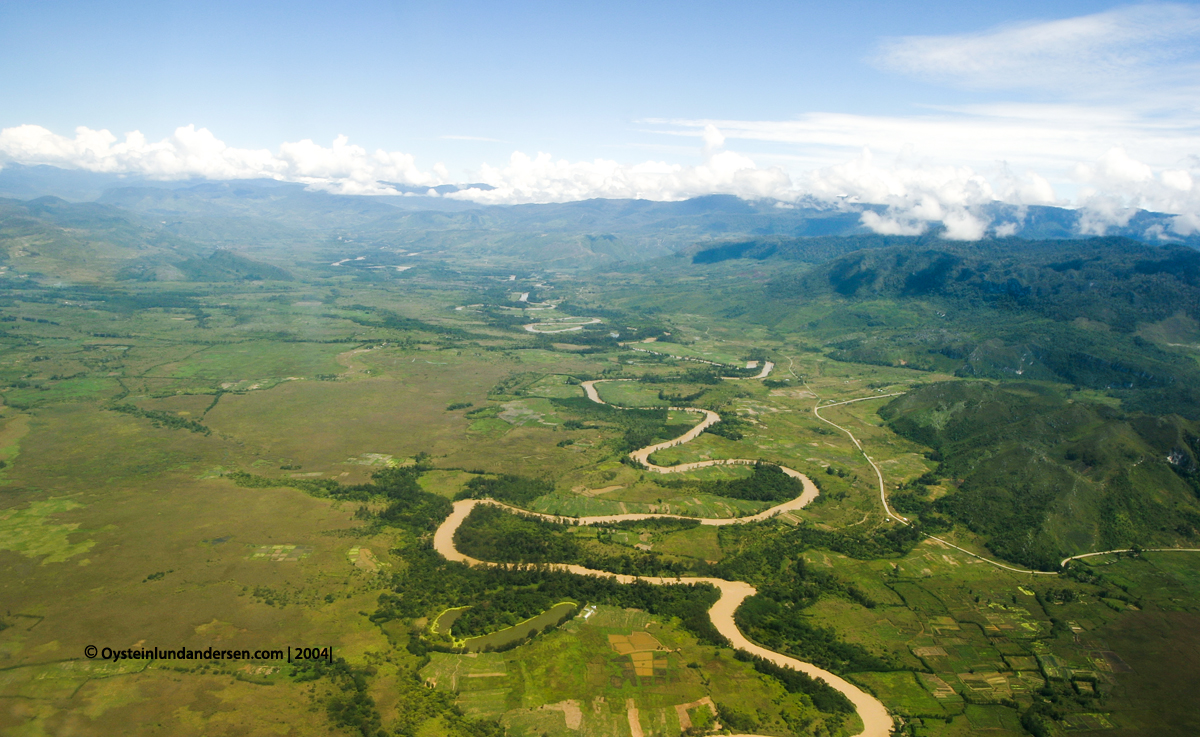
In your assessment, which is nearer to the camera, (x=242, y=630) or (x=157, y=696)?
(x=157, y=696)

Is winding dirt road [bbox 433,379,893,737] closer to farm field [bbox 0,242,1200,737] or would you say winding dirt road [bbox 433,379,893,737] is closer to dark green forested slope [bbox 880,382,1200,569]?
farm field [bbox 0,242,1200,737]

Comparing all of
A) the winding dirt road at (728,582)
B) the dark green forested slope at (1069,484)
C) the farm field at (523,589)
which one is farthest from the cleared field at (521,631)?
the dark green forested slope at (1069,484)

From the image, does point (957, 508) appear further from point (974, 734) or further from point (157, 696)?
point (157, 696)

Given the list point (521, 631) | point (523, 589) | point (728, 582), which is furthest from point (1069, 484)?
point (521, 631)

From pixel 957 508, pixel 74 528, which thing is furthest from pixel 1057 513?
pixel 74 528

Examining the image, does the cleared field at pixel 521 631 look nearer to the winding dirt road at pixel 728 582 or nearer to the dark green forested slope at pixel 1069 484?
the winding dirt road at pixel 728 582
